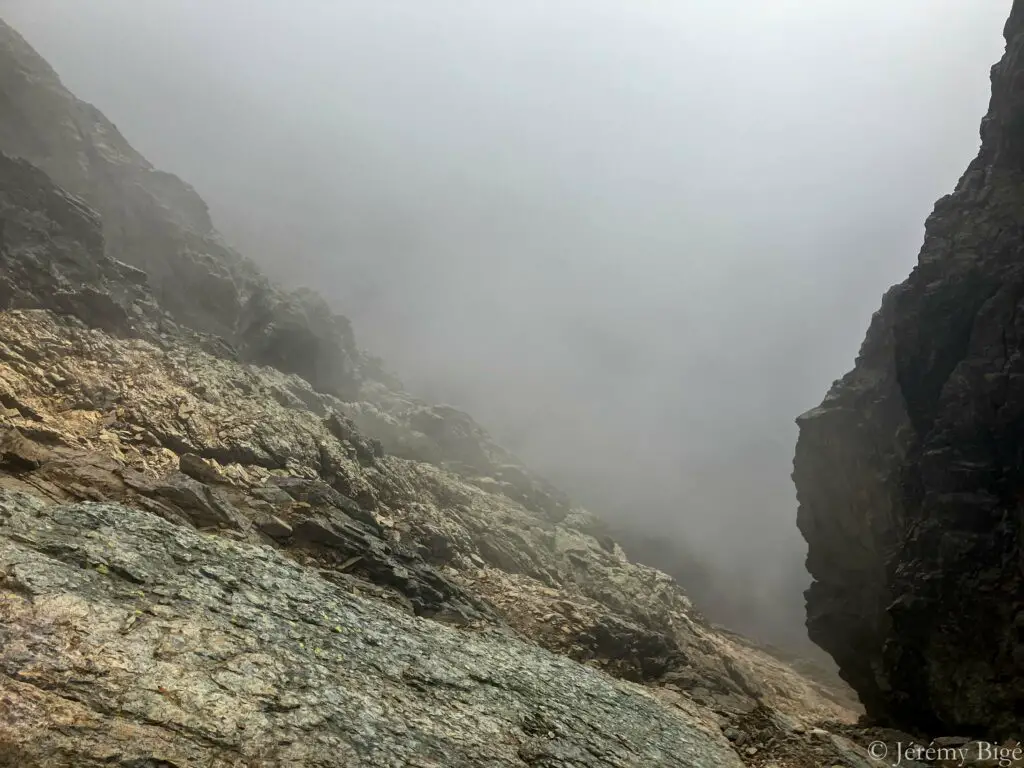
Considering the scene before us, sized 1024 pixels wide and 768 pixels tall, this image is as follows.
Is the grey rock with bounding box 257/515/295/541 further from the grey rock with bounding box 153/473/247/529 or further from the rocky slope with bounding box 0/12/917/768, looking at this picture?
the grey rock with bounding box 153/473/247/529

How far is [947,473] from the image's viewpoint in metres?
37.7

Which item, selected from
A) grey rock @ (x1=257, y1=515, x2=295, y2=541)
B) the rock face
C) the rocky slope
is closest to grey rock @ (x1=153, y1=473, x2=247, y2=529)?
the rocky slope

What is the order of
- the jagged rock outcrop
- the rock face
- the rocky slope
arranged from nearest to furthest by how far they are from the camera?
the rocky slope
the rock face
the jagged rock outcrop

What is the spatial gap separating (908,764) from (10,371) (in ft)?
174

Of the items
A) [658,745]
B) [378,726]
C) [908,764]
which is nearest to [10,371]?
[378,726]

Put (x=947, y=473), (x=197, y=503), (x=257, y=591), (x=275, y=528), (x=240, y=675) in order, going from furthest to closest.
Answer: (x=947, y=473) < (x=275, y=528) < (x=197, y=503) < (x=257, y=591) < (x=240, y=675)

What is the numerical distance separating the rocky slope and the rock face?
8.46 metres

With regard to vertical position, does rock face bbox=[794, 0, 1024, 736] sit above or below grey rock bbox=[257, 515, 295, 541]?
above

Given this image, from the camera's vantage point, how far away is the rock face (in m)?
34.0

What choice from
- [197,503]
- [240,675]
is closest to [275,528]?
[197,503]

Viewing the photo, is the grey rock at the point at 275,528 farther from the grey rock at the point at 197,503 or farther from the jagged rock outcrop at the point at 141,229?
the jagged rock outcrop at the point at 141,229

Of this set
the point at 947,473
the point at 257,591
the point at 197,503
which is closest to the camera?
the point at 257,591

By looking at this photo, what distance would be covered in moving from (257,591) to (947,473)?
42.1 m

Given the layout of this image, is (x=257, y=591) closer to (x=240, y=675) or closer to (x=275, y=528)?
(x=240, y=675)
